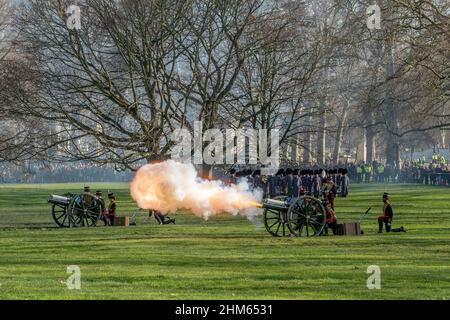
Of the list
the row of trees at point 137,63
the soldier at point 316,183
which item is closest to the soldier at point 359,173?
the soldier at point 316,183

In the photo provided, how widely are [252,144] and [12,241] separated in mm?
21706

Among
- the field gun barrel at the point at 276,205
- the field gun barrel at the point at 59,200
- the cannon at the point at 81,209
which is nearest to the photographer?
the field gun barrel at the point at 276,205

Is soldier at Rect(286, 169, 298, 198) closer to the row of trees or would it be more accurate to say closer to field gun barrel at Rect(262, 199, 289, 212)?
the row of trees

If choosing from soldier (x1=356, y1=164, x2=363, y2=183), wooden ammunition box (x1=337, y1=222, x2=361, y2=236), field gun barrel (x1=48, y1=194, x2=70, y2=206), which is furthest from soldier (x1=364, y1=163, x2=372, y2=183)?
wooden ammunition box (x1=337, y1=222, x2=361, y2=236)

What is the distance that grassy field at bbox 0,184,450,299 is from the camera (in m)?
19.8

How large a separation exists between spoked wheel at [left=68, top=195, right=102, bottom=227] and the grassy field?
127cm

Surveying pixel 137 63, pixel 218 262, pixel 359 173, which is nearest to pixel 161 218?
pixel 137 63

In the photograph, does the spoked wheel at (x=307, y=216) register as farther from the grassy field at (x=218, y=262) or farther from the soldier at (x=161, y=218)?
the soldier at (x=161, y=218)

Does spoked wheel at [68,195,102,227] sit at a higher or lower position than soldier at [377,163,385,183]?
lower

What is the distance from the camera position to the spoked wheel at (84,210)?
38031 millimetres

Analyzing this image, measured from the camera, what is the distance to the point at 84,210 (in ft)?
125

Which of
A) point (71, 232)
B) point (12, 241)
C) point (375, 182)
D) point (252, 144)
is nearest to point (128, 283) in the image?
point (12, 241)

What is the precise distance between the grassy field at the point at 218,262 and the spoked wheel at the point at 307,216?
2.84 feet
